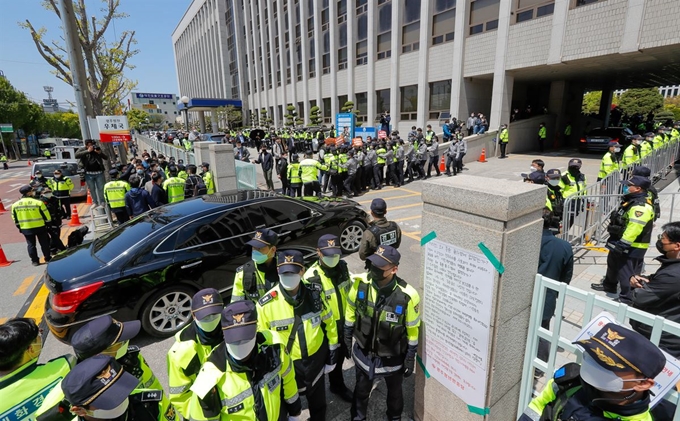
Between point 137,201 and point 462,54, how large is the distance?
18.9 meters

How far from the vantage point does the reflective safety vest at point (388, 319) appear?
8.73ft

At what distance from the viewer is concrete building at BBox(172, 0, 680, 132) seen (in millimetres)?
14352

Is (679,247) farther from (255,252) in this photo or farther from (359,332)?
(255,252)

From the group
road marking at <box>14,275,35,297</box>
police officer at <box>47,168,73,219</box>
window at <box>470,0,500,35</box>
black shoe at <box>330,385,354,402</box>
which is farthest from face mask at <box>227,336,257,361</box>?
window at <box>470,0,500,35</box>

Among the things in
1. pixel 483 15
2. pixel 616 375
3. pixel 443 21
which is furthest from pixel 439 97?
pixel 616 375

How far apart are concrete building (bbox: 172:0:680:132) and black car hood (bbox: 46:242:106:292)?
61.9 ft

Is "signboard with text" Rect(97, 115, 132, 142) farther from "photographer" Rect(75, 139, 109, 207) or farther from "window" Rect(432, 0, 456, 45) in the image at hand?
"window" Rect(432, 0, 456, 45)

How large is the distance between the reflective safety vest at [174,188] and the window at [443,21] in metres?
18.8

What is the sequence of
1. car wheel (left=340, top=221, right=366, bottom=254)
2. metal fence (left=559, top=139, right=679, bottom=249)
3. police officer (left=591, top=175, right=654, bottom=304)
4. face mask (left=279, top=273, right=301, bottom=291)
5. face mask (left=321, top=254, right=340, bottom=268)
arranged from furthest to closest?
car wheel (left=340, top=221, right=366, bottom=254) < metal fence (left=559, top=139, right=679, bottom=249) < police officer (left=591, top=175, right=654, bottom=304) < face mask (left=321, top=254, right=340, bottom=268) < face mask (left=279, top=273, right=301, bottom=291)

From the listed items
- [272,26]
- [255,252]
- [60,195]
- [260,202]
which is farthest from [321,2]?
[255,252]

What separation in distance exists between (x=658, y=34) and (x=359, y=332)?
1749cm

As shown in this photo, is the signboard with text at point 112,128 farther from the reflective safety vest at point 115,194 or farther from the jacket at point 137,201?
the jacket at point 137,201

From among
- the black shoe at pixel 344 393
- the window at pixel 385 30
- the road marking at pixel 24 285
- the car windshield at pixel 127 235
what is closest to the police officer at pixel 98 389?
the black shoe at pixel 344 393

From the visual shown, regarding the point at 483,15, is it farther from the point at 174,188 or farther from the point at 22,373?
the point at 22,373
